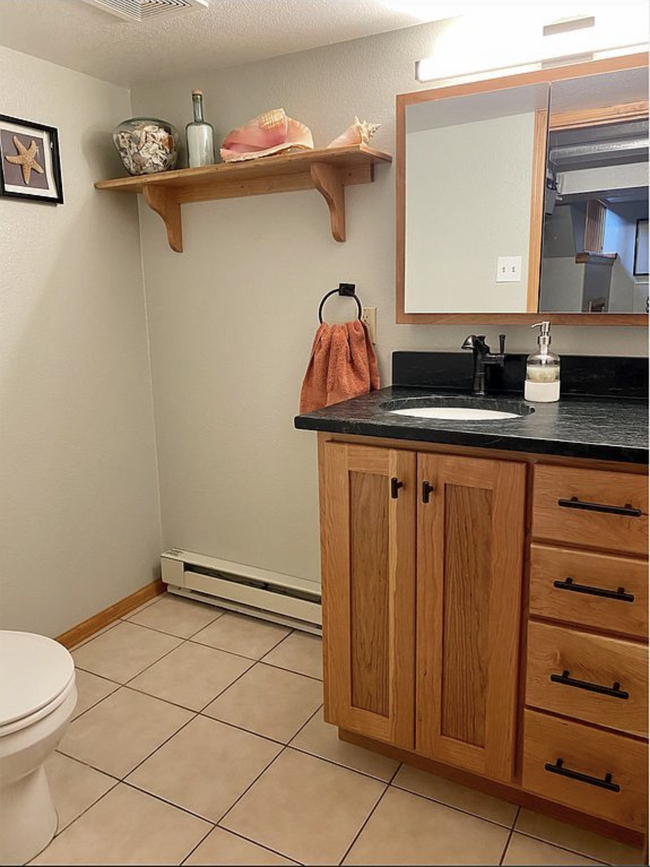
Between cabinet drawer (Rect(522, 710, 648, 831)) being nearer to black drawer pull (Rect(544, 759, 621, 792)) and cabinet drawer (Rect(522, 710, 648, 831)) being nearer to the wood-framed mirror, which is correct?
black drawer pull (Rect(544, 759, 621, 792))

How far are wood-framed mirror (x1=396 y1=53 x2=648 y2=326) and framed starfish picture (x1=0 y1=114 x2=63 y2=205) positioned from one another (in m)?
1.16

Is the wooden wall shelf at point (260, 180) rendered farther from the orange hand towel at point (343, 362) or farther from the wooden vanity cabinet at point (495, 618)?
the wooden vanity cabinet at point (495, 618)

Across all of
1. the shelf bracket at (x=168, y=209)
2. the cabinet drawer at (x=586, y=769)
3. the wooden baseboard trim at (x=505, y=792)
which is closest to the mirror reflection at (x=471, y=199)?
the shelf bracket at (x=168, y=209)

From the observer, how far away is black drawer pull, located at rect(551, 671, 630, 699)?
1457 mm

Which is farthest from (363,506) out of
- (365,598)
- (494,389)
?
(494,389)

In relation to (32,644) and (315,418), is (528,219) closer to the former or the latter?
(315,418)

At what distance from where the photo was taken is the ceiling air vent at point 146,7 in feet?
5.88

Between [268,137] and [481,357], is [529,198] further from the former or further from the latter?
[268,137]

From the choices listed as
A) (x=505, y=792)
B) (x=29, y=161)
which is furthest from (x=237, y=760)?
(x=29, y=161)

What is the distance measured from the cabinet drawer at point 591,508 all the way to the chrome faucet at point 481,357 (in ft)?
2.02

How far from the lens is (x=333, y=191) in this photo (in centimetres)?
216

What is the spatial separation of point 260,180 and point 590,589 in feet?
5.60

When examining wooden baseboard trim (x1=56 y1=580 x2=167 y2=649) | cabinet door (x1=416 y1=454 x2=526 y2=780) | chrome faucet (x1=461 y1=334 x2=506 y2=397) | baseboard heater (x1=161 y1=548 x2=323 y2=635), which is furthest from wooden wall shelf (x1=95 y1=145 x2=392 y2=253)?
wooden baseboard trim (x1=56 y1=580 x2=167 y2=649)

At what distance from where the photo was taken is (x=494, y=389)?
2.08 m
